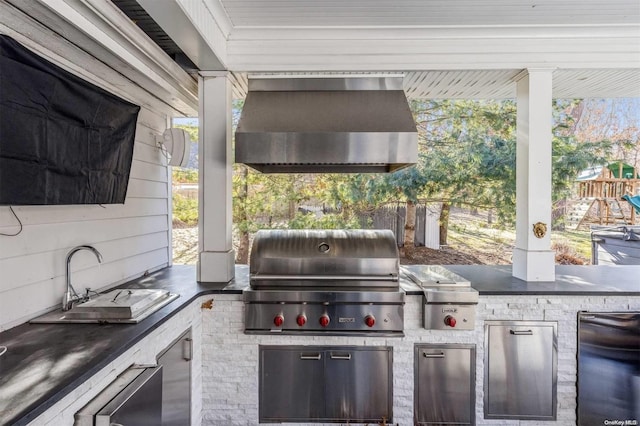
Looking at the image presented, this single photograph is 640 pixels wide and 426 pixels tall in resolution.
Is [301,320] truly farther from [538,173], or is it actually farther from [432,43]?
[432,43]

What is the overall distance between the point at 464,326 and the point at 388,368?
605 mm

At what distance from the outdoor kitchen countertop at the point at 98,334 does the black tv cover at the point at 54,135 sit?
2.15 feet

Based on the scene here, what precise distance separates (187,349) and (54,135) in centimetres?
146

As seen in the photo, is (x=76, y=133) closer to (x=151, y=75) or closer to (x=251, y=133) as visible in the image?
(x=151, y=75)

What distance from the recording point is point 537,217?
8.38 ft

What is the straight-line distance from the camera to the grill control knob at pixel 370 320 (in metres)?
2.22

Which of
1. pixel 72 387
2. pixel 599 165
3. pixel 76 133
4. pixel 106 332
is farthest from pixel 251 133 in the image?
pixel 599 165

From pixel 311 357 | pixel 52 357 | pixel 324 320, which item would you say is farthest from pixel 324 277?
pixel 52 357

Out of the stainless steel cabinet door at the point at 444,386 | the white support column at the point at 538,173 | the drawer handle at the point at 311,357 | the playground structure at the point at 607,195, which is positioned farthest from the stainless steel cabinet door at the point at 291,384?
the playground structure at the point at 607,195

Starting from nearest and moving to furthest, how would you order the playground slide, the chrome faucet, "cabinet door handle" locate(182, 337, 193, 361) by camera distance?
1. the chrome faucet
2. "cabinet door handle" locate(182, 337, 193, 361)
3. the playground slide

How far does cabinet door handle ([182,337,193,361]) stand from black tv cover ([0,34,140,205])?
1.06 meters

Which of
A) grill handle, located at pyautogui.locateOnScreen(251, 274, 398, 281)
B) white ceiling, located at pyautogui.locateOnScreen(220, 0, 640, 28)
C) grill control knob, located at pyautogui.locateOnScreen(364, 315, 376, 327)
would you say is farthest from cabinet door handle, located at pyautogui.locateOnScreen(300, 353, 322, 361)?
white ceiling, located at pyautogui.locateOnScreen(220, 0, 640, 28)

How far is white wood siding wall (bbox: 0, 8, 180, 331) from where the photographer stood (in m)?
1.63

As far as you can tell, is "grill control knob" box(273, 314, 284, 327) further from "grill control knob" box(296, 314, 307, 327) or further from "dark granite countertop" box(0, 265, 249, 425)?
"dark granite countertop" box(0, 265, 249, 425)
